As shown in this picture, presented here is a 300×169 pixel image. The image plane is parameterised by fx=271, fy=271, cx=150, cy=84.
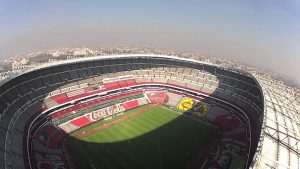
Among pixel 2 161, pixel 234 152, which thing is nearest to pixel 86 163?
pixel 2 161

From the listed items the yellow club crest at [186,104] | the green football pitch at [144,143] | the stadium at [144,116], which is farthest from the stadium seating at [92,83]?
the green football pitch at [144,143]

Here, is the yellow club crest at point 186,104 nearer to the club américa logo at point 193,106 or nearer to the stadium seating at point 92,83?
the club américa logo at point 193,106

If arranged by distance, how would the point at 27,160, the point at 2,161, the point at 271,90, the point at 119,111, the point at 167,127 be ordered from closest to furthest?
the point at 2,161 < the point at 27,160 < the point at 271,90 < the point at 167,127 < the point at 119,111

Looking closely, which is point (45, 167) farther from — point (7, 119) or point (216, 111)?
point (216, 111)

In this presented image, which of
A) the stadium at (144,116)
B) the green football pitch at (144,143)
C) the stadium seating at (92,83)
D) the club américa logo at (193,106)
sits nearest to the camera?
the stadium at (144,116)

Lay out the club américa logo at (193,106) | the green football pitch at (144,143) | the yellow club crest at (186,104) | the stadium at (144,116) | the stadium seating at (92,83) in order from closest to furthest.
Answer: the stadium at (144,116), the green football pitch at (144,143), the stadium seating at (92,83), the club américa logo at (193,106), the yellow club crest at (186,104)

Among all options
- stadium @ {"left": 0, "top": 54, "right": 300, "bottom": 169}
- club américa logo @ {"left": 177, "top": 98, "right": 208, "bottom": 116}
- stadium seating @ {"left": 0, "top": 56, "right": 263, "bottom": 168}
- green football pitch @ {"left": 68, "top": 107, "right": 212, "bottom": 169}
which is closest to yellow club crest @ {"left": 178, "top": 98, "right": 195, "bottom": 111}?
club américa logo @ {"left": 177, "top": 98, "right": 208, "bottom": 116}
